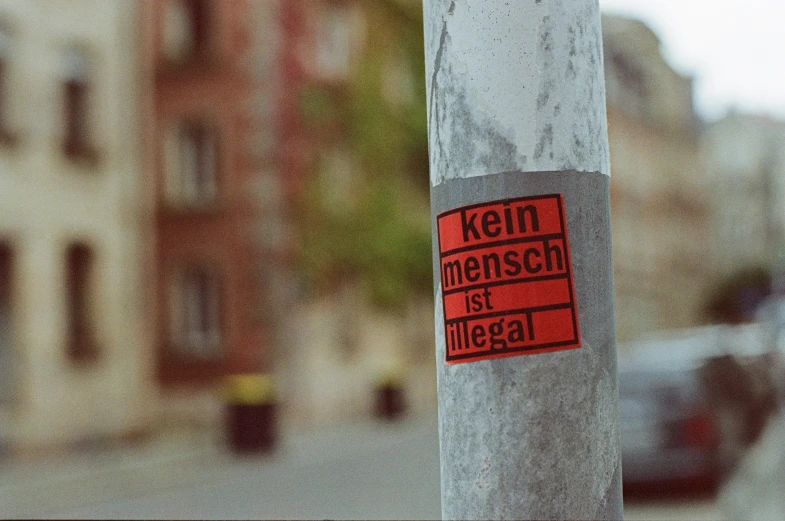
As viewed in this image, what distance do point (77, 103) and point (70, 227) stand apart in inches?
93.5

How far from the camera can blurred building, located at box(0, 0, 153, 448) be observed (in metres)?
18.5

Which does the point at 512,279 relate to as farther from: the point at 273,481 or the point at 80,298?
the point at 80,298

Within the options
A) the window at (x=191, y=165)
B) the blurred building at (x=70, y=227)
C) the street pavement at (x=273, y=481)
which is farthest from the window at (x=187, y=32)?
the street pavement at (x=273, y=481)

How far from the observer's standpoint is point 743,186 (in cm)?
7331

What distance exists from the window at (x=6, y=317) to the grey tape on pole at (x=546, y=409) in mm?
18214

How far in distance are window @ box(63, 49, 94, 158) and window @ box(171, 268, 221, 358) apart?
708 centimetres

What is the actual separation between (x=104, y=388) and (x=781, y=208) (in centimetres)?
5788

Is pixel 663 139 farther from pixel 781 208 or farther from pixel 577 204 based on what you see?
pixel 577 204

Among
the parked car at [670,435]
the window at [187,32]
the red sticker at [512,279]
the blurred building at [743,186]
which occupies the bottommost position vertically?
the parked car at [670,435]

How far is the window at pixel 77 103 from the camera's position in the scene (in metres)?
20.0

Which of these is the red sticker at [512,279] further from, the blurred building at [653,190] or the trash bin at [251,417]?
the blurred building at [653,190]

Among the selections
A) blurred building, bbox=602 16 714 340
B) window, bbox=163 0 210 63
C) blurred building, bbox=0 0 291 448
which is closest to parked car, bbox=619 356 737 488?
blurred building, bbox=0 0 291 448

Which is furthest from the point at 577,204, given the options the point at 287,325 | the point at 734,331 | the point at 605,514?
the point at 287,325

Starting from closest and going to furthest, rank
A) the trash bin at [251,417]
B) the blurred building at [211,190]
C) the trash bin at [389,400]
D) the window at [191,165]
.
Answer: the trash bin at [251,417], the blurred building at [211,190], the trash bin at [389,400], the window at [191,165]
